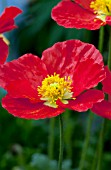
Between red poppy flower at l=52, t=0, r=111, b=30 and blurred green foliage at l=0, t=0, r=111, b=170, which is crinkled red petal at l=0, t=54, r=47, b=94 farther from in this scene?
blurred green foliage at l=0, t=0, r=111, b=170

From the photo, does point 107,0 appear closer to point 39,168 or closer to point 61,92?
point 61,92

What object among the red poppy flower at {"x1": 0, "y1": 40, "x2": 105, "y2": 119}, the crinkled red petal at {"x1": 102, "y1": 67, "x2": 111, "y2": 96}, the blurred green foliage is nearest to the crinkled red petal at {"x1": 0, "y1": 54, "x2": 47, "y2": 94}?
the red poppy flower at {"x1": 0, "y1": 40, "x2": 105, "y2": 119}

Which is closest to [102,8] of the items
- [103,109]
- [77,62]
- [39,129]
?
[77,62]

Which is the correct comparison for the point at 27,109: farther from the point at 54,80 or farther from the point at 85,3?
the point at 85,3

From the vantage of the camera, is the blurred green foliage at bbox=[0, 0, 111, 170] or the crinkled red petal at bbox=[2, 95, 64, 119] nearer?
the crinkled red petal at bbox=[2, 95, 64, 119]

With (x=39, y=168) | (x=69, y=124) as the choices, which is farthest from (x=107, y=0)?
(x=69, y=124)

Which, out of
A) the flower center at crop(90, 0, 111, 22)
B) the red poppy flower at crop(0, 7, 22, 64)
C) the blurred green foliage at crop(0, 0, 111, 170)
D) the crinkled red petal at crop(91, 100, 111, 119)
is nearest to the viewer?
the crinkled red petal at crop(91, 100, 111, 119)
